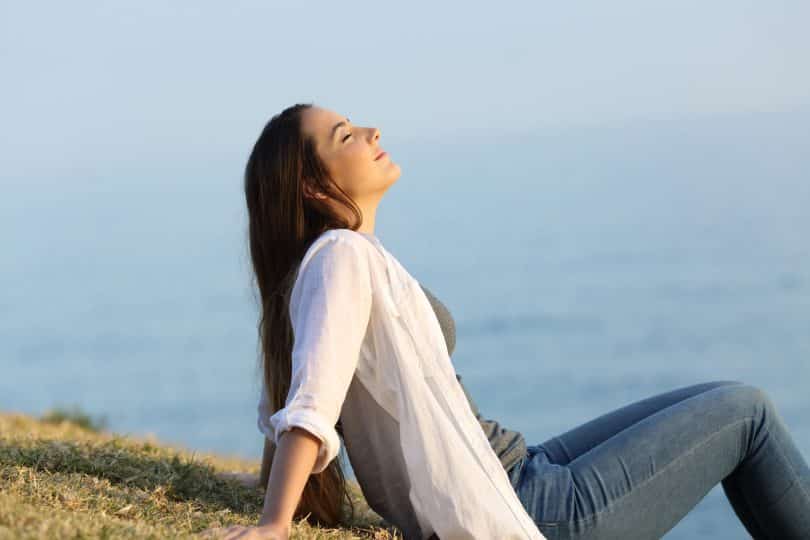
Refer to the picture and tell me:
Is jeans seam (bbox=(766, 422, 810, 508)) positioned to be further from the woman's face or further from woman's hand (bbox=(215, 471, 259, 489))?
woman's hand (bbox=(215, 471, 259, 489))

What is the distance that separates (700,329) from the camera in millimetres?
109750

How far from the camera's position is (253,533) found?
10.8ft

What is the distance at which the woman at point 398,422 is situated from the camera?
3.53 meters

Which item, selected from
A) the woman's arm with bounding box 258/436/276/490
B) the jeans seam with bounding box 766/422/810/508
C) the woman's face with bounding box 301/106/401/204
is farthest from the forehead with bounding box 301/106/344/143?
the jeans seam with bounding box 766/422/810/508

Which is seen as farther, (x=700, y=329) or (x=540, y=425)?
(x=700, y=329)

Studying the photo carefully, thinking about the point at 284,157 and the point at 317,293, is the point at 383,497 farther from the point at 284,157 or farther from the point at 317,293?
the point at 284,157

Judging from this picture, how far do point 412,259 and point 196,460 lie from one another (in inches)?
4768

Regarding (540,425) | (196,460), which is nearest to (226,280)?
(540,425)

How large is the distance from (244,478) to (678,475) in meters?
1.61

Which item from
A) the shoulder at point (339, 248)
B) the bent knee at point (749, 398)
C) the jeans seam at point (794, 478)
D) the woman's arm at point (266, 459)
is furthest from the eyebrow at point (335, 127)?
the jeans seam at point (794, 478)

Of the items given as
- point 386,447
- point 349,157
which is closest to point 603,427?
point 386,447

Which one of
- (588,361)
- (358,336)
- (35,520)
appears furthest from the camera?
(588,361)

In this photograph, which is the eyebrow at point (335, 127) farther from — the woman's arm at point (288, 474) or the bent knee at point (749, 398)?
the bent knee at point (749, 398)

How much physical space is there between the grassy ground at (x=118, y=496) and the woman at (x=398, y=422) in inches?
7.5
